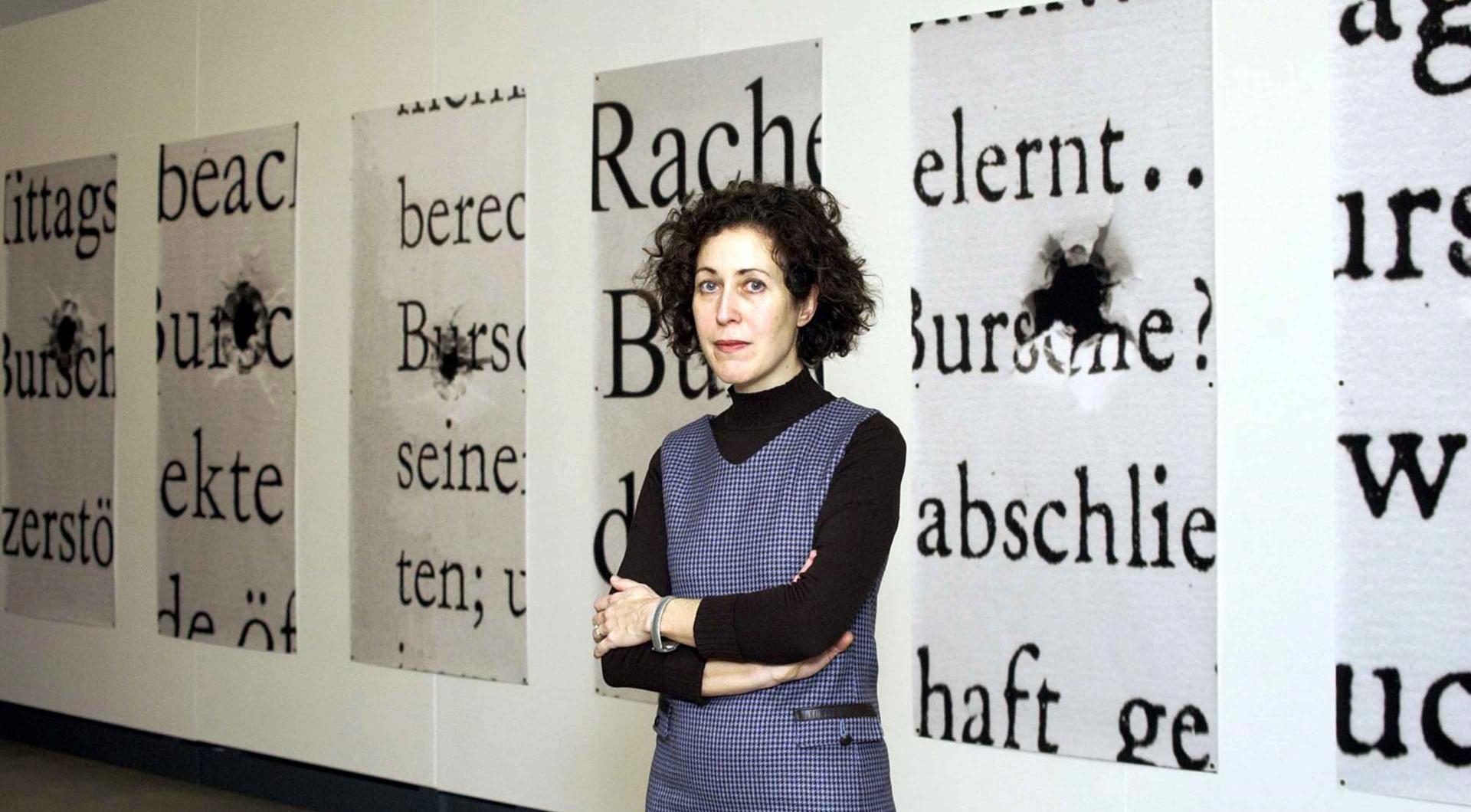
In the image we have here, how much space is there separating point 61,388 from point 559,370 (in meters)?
2.61

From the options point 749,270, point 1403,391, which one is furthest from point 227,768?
point 1403,391

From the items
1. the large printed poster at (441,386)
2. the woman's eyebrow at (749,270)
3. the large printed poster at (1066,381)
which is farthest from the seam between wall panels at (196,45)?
the woman's eyebrow at (749,270)

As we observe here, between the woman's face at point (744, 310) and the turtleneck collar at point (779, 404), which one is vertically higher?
the woman's face at point (744, 310)

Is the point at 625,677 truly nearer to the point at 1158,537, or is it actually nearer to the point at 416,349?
the point at 1158,537

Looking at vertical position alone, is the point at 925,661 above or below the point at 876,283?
below

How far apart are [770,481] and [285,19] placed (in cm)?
350

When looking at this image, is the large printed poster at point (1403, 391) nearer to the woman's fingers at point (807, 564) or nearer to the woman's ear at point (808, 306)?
the woman's ear at point (808, 306)

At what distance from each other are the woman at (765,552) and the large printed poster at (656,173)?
1.45 metres

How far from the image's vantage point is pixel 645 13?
12.5 ft

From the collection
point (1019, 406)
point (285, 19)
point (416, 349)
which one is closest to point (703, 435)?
point (1019, 406)

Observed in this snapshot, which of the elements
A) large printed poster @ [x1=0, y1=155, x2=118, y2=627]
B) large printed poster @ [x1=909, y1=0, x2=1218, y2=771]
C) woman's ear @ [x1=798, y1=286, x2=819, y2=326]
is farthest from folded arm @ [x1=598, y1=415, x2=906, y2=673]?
large printed poster @ [x1=0, y1=155, x2=118, y2=627]

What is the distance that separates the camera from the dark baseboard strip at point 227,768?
4.25 meters

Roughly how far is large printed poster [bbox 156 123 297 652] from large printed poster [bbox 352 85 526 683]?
365 millimetres

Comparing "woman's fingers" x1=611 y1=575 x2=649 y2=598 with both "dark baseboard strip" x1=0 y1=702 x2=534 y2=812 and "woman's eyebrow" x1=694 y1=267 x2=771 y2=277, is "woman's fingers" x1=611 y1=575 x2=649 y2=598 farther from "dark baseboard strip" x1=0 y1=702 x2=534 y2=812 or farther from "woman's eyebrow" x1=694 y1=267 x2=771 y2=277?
"dark baseboard strip" x1=0 y1=702 x2=534 y2=812
